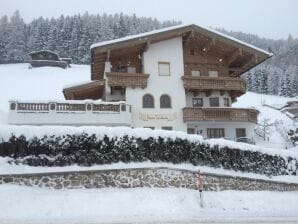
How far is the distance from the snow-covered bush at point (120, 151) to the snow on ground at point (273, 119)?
18.5 m

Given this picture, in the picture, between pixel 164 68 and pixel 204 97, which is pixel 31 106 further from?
pixel 204 97

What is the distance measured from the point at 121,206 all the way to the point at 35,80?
66659mm

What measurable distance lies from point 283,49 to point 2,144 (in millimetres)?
157725

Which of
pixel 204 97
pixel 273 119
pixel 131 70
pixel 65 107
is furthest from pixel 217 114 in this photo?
pixel 273 119

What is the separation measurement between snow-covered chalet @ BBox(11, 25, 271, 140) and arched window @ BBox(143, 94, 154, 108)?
0.08 meters

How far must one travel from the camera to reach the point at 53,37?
107 metres

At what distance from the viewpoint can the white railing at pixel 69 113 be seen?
2405cm

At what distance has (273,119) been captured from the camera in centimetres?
6397

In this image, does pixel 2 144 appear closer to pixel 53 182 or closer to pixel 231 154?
pixel 53 182

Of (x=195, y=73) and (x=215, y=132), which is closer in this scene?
(x=215, y=132)

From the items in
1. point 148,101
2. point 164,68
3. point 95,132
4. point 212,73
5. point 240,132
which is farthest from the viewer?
point 212,73

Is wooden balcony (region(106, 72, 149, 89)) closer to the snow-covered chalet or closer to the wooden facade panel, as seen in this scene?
the snow-covered chalet

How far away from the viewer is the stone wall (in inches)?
556

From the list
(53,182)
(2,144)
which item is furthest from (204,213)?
(2,144)
